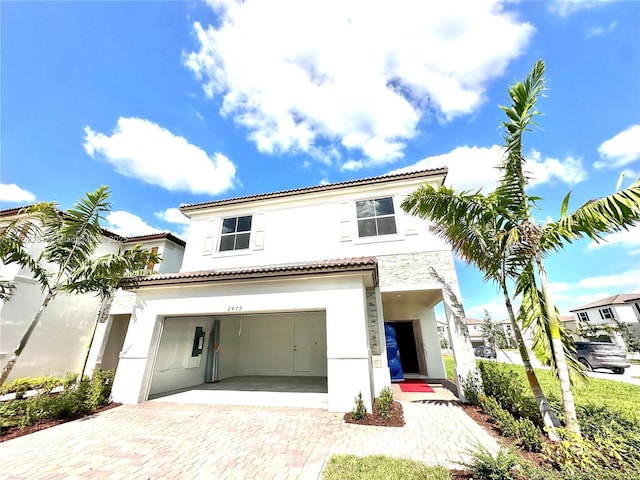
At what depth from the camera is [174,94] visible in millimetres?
10031

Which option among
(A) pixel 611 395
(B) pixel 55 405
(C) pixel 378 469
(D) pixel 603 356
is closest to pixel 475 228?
(C) pixel 378 469

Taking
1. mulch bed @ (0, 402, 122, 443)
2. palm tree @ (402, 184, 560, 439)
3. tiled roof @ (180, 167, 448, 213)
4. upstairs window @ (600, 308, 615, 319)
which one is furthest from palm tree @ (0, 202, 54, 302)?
upstairs window @ (600, 308, 615, 319)

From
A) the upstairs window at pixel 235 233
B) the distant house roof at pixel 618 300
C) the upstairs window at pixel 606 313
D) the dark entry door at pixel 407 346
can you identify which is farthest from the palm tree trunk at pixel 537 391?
the upstairs window at pixel 606 313

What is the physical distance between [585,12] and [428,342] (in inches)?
556

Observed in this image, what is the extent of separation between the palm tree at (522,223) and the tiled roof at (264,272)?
91.4 inches

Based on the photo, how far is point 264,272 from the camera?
830 centimetres

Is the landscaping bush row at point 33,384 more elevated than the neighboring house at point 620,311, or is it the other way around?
the neighboring house at point 620,311

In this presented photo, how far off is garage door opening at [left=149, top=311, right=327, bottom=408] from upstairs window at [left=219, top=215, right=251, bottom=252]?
3.80m

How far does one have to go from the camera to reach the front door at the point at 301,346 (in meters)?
14.0

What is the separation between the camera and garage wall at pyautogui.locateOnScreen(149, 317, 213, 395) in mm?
9617

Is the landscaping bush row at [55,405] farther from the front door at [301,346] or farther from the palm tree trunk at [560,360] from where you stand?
the palm tree trunk at [560,360]

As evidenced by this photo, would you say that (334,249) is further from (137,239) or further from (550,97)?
(137,239)

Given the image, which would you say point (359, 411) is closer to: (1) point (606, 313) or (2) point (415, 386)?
(2) point (415, 386)

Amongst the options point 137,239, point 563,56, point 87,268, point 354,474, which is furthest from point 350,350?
point 137,239
